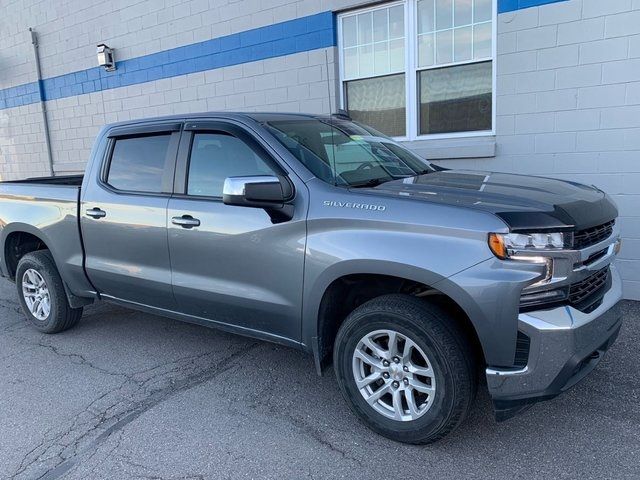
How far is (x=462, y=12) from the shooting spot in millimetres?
6246

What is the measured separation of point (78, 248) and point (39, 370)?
105cm

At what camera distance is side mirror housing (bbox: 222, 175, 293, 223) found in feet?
10.2

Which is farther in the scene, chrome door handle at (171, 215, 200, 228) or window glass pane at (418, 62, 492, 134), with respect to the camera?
window glass pane at (418, 62, 492, 134)

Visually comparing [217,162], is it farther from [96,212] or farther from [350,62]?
[350,62]

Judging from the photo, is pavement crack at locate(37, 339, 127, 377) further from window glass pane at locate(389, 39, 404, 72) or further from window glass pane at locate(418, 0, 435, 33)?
window glass pane at locate(418, 0, 435, 33)

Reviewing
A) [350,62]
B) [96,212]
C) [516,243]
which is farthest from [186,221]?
[350,62]

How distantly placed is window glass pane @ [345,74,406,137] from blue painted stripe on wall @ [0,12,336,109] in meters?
0.74

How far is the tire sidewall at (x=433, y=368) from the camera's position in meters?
2.77

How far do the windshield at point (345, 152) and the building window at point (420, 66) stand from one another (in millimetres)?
2488

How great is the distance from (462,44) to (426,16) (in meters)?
0.61

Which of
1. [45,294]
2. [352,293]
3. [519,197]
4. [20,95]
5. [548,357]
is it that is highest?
[20,95]

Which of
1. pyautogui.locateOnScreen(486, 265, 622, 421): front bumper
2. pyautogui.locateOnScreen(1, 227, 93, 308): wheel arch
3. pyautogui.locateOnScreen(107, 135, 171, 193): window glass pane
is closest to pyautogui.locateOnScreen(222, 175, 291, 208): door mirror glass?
pyautogui.locateOnScreen(107, 135, 171, 193): window glass pane

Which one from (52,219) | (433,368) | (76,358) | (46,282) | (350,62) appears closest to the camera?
(433,368)

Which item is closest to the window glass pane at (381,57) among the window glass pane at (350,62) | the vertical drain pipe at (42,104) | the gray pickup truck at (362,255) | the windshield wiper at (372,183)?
the window glass pane at (350,62)
